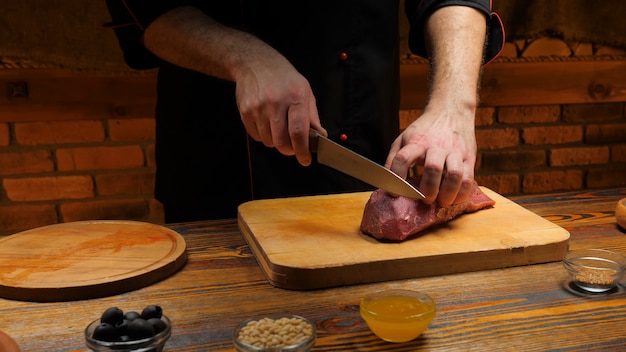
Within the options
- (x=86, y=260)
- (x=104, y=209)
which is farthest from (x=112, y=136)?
(x=86, y=260)

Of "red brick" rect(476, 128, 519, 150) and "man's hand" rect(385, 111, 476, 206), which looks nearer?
"man's hand" rect(385, 111, 476, 206)

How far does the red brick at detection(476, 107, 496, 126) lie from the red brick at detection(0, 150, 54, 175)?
6.88 ft

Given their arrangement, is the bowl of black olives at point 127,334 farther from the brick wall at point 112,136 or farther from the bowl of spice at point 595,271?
the brick wall at point 112,136

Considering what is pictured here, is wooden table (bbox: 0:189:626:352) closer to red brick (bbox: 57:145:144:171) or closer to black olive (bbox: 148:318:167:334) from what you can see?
black olive (bbox: 148:318:167:334)

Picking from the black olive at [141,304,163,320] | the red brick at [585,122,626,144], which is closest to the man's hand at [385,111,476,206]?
the black olive at [141,304,163,320]

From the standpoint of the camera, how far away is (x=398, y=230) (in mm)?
1377

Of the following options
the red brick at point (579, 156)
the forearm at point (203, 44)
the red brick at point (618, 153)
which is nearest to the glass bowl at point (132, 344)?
the forearm at point (203, 44)

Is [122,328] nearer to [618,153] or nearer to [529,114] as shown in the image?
[529,114]

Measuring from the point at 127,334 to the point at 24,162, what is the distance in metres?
2.10

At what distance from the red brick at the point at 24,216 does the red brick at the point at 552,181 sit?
2.43m

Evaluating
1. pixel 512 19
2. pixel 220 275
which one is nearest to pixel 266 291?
pixel 220 275

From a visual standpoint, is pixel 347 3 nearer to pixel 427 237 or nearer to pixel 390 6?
pixel 390 6

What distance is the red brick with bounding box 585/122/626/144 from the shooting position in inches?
131

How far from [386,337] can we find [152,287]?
514 mm
